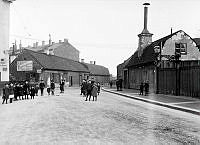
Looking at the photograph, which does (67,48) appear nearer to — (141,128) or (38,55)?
(38,55)

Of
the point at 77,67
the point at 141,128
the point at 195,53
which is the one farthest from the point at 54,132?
the point at 77,67

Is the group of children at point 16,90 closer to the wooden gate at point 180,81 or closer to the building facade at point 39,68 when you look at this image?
the wooden gate at point 180,81

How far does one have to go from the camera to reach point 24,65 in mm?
46031

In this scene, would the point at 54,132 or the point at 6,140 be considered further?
the point at 54,132

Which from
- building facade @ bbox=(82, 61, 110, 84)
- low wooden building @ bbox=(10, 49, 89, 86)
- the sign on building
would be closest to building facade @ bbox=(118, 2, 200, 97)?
low wooden building @ bbox=(10, 49, 89, 86)

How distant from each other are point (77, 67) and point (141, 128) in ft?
169

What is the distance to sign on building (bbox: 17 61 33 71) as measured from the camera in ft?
148

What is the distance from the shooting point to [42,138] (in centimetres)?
679

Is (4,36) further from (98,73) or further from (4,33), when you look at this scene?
(98,73)

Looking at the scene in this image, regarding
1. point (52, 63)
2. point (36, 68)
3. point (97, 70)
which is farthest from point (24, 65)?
point (97, 70)

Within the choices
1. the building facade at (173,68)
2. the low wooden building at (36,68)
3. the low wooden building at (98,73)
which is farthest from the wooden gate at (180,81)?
A: the low wooden building at (98,73)

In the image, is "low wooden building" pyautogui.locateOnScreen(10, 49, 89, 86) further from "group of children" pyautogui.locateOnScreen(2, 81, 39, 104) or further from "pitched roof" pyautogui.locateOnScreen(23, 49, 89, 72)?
"group of children" pyautogui.locateOnScreen(2, 81, 39, 104)

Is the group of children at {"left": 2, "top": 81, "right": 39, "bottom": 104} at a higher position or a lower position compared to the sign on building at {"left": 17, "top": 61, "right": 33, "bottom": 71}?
lower

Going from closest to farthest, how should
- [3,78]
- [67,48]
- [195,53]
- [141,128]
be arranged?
[141,128]
[3,78]
[195,53]
[67,48]
